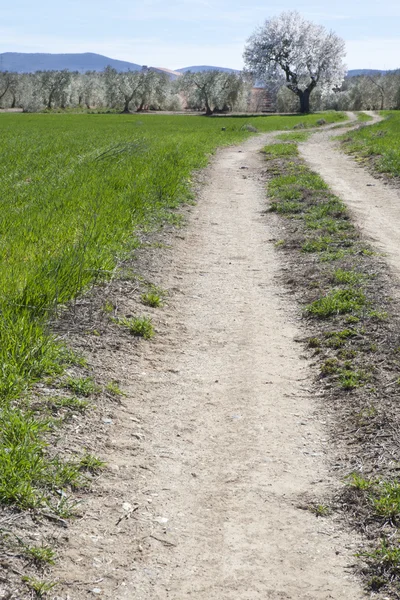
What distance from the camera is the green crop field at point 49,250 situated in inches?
166

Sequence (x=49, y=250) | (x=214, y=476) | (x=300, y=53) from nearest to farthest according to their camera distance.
Answer: (x=214, y=476) → (x=49, y=250) → (x=300, y=53)

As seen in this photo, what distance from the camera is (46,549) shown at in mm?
3566

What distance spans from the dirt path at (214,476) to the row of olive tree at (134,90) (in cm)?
9715

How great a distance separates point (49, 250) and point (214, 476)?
4.68 metres

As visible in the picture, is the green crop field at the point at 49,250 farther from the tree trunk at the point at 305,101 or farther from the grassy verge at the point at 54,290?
the tree trunk at the point at 305,101

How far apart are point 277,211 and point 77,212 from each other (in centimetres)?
482

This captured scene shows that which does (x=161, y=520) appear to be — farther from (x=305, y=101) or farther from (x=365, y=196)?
(x=305, y=101)

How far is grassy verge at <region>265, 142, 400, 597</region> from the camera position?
4.01 meters

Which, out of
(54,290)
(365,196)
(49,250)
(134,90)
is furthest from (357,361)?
(134,90)

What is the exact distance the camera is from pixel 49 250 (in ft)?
27.2

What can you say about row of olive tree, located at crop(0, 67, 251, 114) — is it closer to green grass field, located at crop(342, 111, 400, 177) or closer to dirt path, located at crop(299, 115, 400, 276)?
green grass field, located at crop(342, 111, 400, 177)

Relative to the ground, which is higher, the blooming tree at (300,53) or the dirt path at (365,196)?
the blooming tree at (300,53)

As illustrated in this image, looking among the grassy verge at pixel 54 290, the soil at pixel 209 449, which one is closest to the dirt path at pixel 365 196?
the soil at pixel 209 449

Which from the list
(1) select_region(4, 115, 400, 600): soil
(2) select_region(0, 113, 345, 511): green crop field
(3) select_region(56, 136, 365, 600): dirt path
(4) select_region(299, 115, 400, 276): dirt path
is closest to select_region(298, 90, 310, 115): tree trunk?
(4) select_region(299, 115, 400, 276): dirt path
